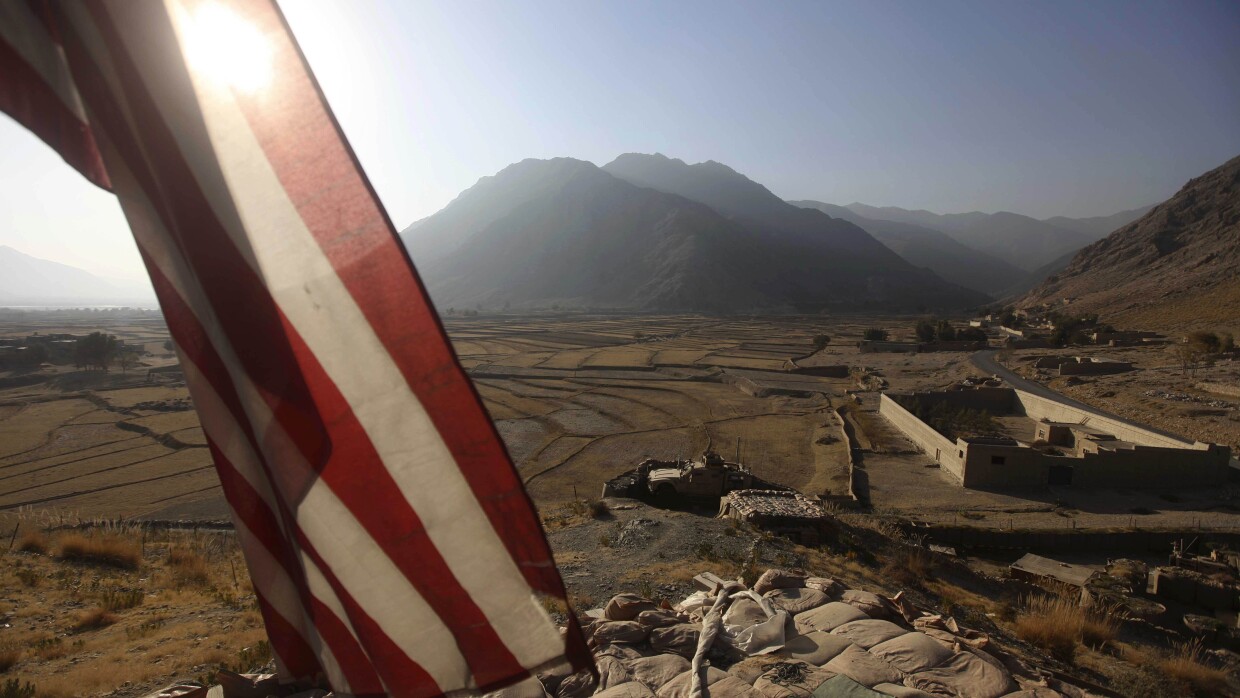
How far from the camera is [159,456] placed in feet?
90.8

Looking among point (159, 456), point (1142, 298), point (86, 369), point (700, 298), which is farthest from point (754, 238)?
point (159, 456)

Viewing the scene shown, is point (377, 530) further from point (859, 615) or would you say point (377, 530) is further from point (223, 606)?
point (223, 606)

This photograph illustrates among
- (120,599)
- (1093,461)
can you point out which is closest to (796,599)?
(120,599)

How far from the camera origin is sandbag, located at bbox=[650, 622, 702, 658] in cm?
509

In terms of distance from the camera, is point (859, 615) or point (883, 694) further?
point (859, 615)

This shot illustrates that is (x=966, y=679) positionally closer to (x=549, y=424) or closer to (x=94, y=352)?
(x=549, y=424)

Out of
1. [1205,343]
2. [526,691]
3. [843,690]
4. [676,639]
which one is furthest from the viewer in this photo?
[1205,343]

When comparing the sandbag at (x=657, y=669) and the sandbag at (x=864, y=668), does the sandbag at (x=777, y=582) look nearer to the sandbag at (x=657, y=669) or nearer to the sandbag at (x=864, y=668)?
the sandbag at (x=864, y=668)

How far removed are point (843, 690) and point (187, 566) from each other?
12.0 m

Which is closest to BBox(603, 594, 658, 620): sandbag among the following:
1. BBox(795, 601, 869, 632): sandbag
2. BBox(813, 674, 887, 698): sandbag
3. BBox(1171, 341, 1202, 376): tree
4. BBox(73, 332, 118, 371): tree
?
BBox(795, 601, 869, 632): sandbag

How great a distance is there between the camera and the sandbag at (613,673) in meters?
4.53

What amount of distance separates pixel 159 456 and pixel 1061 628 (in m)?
32.8

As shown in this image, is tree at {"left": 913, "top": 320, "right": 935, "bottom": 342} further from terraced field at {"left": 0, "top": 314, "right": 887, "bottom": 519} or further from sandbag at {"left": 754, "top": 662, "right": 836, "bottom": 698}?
sandbag at {"left": 754, "top": 662, "right": 836, "bottom": 698}

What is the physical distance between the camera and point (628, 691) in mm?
4320
